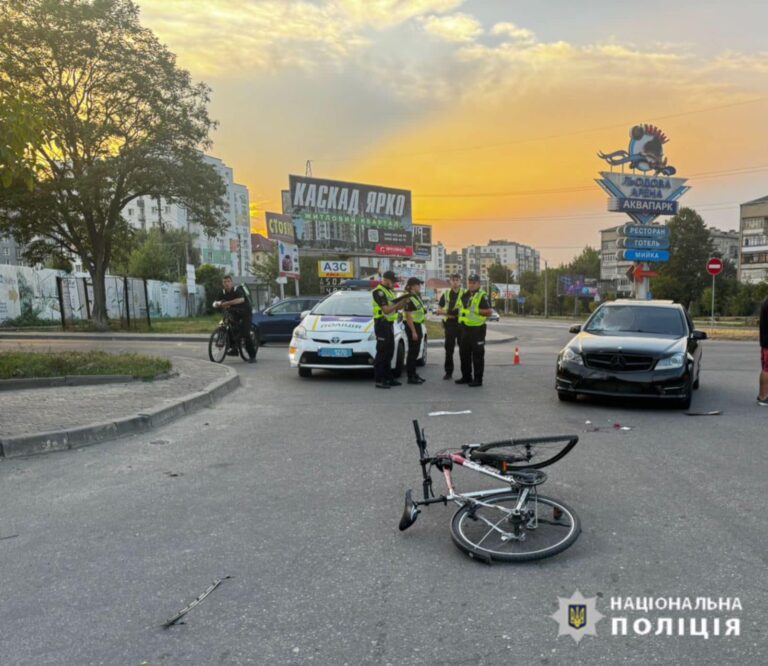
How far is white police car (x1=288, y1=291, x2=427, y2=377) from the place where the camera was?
10.3 metres

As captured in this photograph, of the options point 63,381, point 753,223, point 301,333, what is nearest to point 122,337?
point 63,381

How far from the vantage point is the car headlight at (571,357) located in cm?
794

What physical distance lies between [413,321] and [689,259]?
3168 inches

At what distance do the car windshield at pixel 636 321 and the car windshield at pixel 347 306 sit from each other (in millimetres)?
4117

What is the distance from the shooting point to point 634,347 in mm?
7781

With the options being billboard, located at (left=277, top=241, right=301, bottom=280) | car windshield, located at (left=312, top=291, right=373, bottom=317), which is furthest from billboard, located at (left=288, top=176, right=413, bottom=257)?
car windshield, located at (left=312, top=291, right=373, bottom=317)

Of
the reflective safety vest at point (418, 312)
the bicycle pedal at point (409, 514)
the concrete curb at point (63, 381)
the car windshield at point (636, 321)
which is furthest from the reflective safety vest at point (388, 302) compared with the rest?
the bicycle pedal at point (409, 514)

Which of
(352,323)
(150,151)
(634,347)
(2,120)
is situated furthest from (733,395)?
(150,151)

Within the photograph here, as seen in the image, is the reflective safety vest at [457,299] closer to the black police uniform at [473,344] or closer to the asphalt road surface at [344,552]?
the black police uniform at [473,344]

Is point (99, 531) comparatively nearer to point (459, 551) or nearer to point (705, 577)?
point (459, 551)

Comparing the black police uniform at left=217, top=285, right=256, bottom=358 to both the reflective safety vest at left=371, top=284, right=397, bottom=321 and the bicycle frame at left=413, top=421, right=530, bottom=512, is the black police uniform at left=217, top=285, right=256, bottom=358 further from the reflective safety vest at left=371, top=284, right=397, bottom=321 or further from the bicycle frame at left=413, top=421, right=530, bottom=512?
the bicycle frame at left=413, top=421, right=530, bottom=512

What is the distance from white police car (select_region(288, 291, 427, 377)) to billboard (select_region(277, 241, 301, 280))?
1766 cm

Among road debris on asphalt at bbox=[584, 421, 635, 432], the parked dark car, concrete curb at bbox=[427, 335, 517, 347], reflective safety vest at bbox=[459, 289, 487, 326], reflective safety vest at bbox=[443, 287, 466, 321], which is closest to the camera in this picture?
road debris on asphalt at bbox=[584, 421, 635, 432]

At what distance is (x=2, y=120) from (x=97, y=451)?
3591 mm
